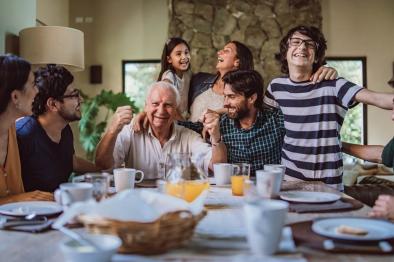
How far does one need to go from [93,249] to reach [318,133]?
1522 mm

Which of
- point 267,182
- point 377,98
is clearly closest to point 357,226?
point 267,182

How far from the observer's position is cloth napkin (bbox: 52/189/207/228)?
911 millimetres

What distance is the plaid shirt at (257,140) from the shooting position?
2.26 metres

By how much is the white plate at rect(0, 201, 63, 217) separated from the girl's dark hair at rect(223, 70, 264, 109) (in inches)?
47.7

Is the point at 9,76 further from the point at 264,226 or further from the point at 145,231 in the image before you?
the point at 264,226

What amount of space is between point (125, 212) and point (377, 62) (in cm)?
588

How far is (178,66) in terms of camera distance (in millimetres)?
3176

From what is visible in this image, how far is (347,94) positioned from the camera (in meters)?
2.07

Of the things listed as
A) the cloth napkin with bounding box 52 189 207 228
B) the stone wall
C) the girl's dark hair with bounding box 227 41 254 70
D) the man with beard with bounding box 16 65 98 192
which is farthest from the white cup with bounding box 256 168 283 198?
the stone wall

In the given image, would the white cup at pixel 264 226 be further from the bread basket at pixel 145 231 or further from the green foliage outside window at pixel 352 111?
the green foliage outside window at pixel 352 111

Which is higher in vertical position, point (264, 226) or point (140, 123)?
point (140, 123)

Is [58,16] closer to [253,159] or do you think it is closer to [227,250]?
[253,159]

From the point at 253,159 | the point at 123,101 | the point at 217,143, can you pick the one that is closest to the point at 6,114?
the point at 217,143

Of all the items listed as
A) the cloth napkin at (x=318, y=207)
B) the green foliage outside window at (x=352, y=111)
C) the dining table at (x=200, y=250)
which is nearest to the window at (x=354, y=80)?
the green foliage outside window at (x=352, y=111)
